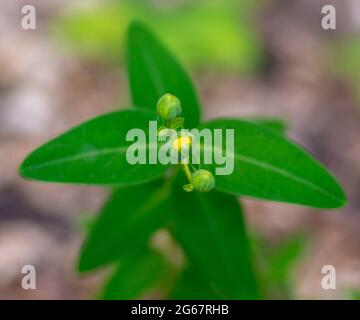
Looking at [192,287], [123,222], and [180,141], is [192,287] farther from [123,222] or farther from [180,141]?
[180,141]

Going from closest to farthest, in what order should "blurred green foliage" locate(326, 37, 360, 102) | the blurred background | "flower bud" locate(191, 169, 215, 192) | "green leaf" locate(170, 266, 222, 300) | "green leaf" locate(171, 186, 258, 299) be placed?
"flower bud" locate(191, 169, 215, 192)
"green leaf" locate(171, 186, 258, 299)
"green leaf" locate(170, 266, 222, 300)
the blurred background
"blurred green foliage" locate(326, 37, 360, 102)

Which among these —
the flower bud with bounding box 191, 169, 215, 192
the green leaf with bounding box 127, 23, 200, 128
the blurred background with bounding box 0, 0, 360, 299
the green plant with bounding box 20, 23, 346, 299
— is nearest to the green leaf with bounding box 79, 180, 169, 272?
the green plant with bounding box 20, 23, 346, 299

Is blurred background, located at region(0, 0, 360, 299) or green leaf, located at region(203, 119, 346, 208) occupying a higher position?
blurred background, located at region(0, 0, 360, 299)

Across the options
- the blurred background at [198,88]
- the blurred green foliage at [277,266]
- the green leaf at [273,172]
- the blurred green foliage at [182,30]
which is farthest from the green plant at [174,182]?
the blurred green foliage at [182,30]

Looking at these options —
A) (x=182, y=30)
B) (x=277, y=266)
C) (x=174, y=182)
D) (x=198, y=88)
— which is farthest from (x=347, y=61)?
(x=174, y=182)

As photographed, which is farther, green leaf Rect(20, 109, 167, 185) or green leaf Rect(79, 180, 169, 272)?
green leaf Rect(79, 180, 169, 272)

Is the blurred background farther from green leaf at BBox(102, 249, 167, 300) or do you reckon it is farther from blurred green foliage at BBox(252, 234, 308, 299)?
green leaf at BBox(102, 249, 167, 300)
